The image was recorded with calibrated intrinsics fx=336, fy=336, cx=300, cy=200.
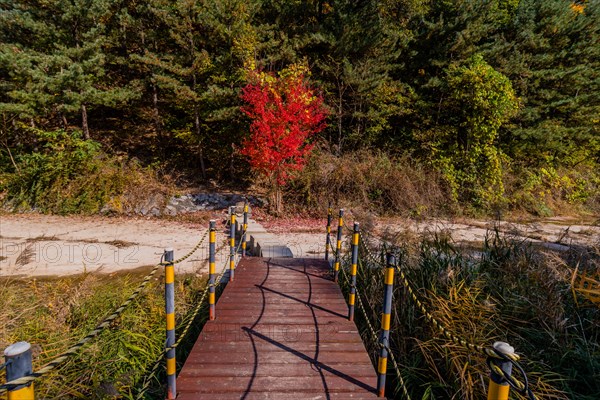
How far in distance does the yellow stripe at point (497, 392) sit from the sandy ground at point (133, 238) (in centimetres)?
389

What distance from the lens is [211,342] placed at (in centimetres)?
383

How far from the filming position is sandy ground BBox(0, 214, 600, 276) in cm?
743

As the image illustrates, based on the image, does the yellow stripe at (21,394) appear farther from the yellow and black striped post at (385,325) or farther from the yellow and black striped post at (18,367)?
the yellow and black striped post at (385,325)

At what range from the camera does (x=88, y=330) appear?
13.5 feet

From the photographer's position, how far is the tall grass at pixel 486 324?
10.8 ft

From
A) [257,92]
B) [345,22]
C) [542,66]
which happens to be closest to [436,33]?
[345,22]

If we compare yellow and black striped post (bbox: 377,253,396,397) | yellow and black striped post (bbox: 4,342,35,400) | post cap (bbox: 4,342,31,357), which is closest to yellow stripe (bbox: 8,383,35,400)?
yellow and black striped post (bbox: 4,342,35,400)

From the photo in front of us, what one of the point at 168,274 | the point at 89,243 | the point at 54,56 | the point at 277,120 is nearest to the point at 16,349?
the point at 168,274

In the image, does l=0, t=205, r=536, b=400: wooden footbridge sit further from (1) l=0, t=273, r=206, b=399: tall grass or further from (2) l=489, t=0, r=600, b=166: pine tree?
(2) l=489, t=0, r=600, b=166: pine tree

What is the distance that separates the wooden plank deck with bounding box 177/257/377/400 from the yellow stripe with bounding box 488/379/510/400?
5.34 ft

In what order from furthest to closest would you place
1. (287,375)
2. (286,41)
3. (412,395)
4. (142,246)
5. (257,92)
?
1. (286,41)
2. (257,92)
3. (142,246)
4. (412,395)
5. (287,375)

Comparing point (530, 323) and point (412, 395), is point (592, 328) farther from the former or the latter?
point (412, 395)

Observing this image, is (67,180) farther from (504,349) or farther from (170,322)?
(504,349)

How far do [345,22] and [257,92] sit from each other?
7.74 m
